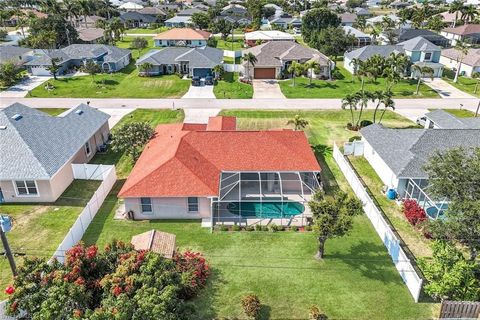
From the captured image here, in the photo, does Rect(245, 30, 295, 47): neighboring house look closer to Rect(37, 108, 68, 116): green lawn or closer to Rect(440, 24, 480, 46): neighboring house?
Rect(440, 24, 480, 46): neighboring house

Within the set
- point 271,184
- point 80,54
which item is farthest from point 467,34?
point 80,54

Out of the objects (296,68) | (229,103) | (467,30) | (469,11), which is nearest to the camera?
(229,103)

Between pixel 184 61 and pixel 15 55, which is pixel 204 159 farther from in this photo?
pixel 15 55

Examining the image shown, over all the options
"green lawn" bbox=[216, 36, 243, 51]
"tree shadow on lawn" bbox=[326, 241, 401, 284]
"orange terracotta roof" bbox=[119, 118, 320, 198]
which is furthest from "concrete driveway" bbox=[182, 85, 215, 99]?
"tree shadow on lawn" bbox=[326, 241, 401, 284]

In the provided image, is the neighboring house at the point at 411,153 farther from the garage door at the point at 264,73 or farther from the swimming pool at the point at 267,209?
the garage door at the point at 264,73

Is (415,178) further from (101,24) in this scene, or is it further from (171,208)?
(101,24)
